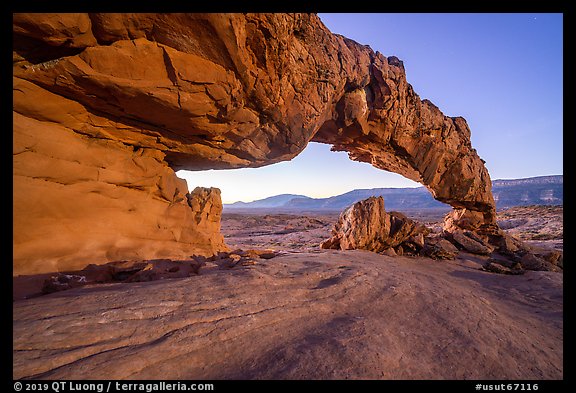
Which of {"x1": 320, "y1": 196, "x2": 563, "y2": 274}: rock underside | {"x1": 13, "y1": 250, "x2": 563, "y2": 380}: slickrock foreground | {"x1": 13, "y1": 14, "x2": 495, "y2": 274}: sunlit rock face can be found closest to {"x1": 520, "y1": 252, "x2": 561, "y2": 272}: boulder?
{"x1": 320, "y1": 196, "x2": 563, "y2": 274}: rock underside

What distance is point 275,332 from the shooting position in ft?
11.4

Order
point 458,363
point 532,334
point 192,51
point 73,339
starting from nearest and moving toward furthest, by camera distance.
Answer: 1. point 73,339
2. point 458,363
3. point 532,334
4. point 192,51

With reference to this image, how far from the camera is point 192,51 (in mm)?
5430

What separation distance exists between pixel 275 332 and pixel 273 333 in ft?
0.14

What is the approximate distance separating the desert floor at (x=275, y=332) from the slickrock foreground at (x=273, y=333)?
15 millimetres

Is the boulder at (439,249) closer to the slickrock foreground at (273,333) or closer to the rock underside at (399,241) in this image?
the rock underside at (399,241)

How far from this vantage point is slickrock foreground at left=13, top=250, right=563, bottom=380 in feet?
8.63

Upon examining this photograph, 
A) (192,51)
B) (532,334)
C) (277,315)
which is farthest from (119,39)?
(532,334)

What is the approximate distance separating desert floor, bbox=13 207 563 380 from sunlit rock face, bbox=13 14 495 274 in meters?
1.79

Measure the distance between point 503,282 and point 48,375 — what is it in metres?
11.7

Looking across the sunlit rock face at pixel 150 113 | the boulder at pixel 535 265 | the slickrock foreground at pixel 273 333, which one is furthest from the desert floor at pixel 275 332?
the boulder at pixel 535 265

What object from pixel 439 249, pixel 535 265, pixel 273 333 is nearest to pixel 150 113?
pixel 273 333

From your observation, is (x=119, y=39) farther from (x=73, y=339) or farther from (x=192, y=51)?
(x=73, y=339)

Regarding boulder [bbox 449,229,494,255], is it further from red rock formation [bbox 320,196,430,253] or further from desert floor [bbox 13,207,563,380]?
desert floor [bbox 13,207,563,380]
